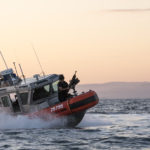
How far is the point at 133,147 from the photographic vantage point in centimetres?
1332

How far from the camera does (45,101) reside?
20.1 metres

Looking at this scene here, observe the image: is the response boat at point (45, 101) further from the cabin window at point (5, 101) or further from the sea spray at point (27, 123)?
the sea spray at point (27, 123)

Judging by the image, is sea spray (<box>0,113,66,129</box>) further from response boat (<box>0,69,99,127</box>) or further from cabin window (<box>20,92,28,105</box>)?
cabin window (<box>20,92,28,105</box>)

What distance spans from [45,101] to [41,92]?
19.3 inches

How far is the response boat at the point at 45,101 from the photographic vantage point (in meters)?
19.5

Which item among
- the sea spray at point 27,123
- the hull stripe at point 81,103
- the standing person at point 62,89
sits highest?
the standing person at point 62,89

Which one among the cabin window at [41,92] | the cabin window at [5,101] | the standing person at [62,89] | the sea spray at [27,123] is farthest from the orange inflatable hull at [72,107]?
the cabin window at [5,101]

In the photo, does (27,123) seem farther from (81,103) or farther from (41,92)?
(81,103)

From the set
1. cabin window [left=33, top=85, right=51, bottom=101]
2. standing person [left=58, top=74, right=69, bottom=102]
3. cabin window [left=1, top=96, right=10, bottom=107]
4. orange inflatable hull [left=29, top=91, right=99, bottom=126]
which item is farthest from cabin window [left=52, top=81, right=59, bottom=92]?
cabin window [left=1, top=96, right=10, bottom=107]

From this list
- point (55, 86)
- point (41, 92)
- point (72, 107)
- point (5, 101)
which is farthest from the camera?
point (5, 101)

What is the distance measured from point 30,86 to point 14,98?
1630mm

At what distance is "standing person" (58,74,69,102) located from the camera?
63.8 ft

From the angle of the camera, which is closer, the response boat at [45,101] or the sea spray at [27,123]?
the response boat at [45,101]

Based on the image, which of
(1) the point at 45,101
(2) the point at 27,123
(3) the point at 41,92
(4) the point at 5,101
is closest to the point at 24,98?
(3) the point at 41,92
